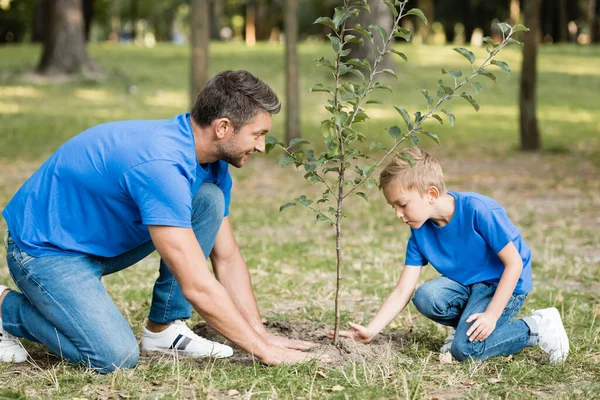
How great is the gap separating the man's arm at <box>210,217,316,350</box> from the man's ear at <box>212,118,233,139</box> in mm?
782

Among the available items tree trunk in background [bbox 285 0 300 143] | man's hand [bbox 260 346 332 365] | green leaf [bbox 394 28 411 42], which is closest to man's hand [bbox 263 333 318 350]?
man's hand [bbox 260 346 332 365]

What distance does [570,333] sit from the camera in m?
4.36

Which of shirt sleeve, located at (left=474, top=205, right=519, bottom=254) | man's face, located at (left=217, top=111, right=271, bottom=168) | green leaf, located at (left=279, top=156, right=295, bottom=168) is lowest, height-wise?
shirt sleeve, located at (left=474, top=205, right=519, bottom=254)

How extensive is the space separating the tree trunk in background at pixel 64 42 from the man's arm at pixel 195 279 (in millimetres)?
16190

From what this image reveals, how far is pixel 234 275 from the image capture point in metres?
4.24

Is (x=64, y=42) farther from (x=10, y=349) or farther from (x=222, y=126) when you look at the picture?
(x=222, y=126)

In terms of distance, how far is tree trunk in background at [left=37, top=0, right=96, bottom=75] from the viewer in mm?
18469

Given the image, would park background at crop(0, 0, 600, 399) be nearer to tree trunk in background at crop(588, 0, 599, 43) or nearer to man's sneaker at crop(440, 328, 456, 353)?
man's sneaker at crop(440, 328, 456, 353)

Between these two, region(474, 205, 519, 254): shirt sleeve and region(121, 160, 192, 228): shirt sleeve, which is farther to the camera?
region(474, 205, 519, 254): shirt sleeve

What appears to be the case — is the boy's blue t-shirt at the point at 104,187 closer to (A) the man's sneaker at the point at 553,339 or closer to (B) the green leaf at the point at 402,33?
(B) the green leaf at the point at 402,33

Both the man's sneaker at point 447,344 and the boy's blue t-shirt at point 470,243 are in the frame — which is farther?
the man's sneaker at point 447,344

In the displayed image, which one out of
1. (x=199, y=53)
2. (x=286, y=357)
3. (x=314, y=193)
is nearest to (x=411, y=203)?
(x=286, y=357)

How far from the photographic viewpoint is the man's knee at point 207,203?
13.0ft

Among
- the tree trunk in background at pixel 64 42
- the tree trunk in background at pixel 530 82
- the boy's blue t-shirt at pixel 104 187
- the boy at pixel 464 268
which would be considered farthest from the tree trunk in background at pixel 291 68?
the tree trunk in background at pixel 64 42
